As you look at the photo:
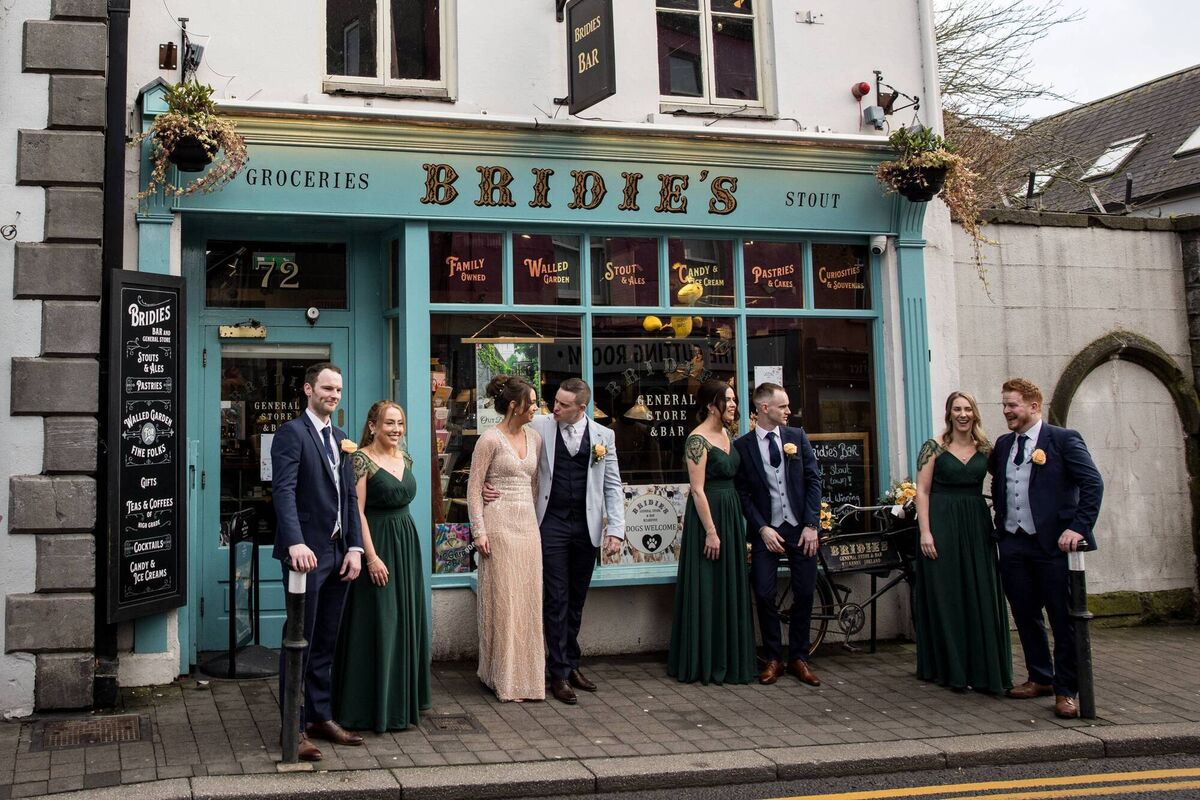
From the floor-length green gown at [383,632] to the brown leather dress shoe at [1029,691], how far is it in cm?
391

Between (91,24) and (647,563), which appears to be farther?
(647,563)

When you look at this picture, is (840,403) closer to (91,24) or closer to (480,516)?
(480,516)

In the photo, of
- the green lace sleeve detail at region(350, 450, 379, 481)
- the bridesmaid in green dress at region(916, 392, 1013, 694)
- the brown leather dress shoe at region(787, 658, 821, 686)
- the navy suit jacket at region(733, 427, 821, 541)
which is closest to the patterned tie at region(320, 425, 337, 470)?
the green lace sleeve detail at region(350, 450, 379, 481)

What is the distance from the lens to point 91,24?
732cm

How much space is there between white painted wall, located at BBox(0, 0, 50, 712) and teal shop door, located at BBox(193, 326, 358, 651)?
146cm

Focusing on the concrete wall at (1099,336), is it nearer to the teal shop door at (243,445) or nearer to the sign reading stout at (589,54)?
A: the sign reading stout at (589,54)

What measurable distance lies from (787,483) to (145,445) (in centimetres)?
430

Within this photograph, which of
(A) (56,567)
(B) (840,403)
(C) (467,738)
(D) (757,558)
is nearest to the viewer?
(C) (467,738)

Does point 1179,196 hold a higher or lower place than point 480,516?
higher

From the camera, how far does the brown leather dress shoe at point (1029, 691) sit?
25.1 ft

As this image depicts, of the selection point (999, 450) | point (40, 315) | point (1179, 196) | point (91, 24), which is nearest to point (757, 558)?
point (999, 450)

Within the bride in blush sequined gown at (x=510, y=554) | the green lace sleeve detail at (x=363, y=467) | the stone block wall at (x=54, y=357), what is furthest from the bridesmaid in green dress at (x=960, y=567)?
the stone block wall at (x=54, y=357)

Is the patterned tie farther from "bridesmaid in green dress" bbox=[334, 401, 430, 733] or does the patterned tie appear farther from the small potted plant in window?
the small potted plant in window

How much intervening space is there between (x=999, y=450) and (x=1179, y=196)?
11.8 m
